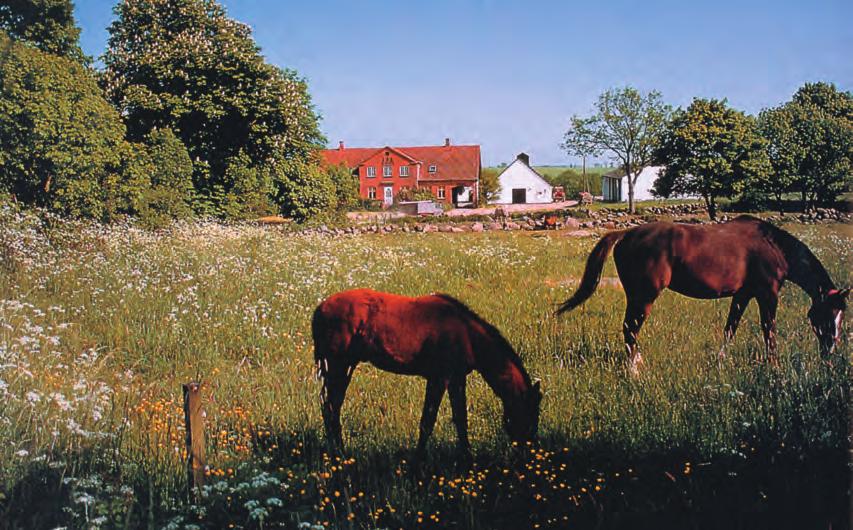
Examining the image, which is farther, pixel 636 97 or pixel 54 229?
pixel 54 229

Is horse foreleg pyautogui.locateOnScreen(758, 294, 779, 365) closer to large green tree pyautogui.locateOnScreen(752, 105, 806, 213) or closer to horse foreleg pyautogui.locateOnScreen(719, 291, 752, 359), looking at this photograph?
horse foreleg pyautogui.locateOnScreen(719, 291, 752, 359)

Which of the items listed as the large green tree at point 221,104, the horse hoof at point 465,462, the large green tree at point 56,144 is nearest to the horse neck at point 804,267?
the horse hoof at point 465,462

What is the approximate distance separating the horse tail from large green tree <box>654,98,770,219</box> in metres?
0.98

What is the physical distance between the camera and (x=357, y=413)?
10.9 ft

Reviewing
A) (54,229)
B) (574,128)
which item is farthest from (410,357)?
(54,229)

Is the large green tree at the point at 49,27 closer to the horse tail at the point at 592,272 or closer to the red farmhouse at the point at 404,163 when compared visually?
the red farmhouse at the point at 404,163

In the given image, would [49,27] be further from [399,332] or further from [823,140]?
[823,140]

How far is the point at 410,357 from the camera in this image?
3.13 meters

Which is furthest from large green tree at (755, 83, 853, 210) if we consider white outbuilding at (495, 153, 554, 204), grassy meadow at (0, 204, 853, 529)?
white outbuilding at (495, 153, 554, 204)

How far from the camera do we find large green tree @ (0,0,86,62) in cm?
546

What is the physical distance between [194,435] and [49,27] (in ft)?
17.7

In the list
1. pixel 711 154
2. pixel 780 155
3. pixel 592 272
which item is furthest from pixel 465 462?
pixel 780 155

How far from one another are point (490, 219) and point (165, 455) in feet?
14.5

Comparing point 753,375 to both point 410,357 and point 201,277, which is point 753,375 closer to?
point 410,357
